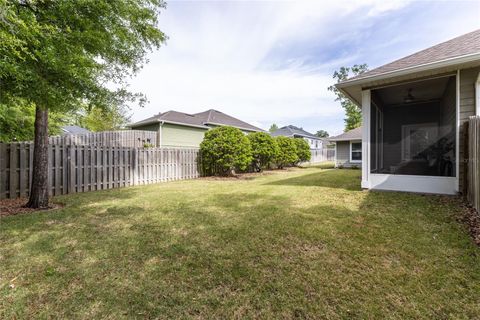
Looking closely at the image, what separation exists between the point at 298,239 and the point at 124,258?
92.8 inches

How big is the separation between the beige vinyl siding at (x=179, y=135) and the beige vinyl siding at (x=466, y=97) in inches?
650

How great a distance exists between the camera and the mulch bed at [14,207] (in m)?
4.89

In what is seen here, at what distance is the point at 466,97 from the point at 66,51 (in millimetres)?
8188

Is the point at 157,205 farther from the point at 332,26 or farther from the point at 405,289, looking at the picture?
the point at 332,26

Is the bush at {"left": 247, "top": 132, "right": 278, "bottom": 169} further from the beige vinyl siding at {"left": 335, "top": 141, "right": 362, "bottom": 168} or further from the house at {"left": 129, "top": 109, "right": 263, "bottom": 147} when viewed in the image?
the beige vinyl siding at {"left": 335, "top": 141, "right": 362, "bottom": 168}

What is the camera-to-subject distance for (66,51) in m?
3.64

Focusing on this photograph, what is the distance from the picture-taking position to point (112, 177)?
848 cm

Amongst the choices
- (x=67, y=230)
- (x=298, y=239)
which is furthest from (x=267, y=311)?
(x=67, y=230)

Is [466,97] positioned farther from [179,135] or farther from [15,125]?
[179,135]

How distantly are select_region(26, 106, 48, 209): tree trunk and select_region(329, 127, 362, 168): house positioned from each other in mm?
18443

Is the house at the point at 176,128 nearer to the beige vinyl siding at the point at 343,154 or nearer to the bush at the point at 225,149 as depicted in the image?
the bush at the point at 225,149

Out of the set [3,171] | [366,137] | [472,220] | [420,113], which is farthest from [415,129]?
[3,171]

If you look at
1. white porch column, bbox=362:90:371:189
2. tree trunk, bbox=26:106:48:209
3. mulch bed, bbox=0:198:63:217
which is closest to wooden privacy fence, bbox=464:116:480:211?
white porch column, bbox=362:90:371:189

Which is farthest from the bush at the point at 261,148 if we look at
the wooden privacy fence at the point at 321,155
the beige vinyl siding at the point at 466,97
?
the wooden privacy fence at the point at 321,155
